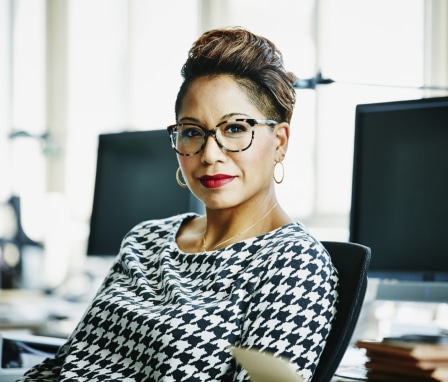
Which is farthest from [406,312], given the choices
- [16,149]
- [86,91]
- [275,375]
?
[16,149]

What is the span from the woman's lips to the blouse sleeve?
19cm

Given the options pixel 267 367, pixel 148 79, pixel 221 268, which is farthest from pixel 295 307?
pixel 148 79

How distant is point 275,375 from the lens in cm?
89

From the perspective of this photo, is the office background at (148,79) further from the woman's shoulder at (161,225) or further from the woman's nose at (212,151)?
the woman's nose at (212,151)

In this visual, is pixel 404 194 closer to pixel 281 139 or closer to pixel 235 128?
pixel 281 139

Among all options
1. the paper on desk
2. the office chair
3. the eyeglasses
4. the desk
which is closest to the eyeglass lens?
the eyeglasses

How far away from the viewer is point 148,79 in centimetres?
520

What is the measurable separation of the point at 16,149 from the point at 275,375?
5.20 meters

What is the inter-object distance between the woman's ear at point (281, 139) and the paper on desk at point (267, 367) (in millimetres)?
663

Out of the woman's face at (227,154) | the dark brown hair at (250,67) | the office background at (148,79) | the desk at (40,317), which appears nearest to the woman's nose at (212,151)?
the woman's face at (227,154)

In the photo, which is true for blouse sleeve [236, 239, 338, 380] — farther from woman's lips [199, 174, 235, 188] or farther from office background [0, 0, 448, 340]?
office background [0, 0, 448, 340]

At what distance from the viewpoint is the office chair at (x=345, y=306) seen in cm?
130

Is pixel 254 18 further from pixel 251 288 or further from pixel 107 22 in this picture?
pixel 251 288

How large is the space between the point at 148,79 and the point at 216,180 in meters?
3.82
